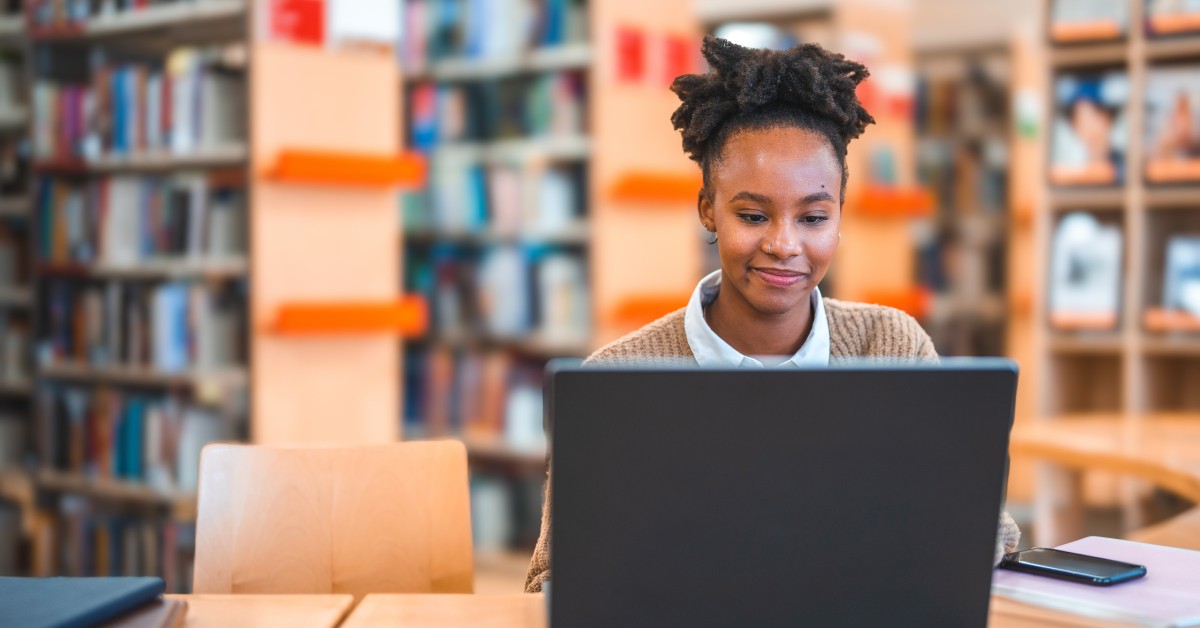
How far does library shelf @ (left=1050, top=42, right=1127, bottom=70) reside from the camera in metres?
3.47

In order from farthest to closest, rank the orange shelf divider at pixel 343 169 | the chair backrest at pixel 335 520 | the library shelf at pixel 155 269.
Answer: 1. the library shelf at pixel 155 269
2. the orange shelf divider at pixel 343 169
3. the chair backrest at pixel 335 520

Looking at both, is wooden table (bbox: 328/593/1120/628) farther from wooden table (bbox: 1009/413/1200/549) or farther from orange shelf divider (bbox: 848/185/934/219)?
orange shelf divider (bbox: 848/185/934/219)

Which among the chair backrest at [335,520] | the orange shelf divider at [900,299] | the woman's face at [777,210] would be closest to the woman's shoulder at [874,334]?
the woman's face at [777,210]

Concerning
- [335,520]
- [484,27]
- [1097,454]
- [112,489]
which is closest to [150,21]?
[484,27]

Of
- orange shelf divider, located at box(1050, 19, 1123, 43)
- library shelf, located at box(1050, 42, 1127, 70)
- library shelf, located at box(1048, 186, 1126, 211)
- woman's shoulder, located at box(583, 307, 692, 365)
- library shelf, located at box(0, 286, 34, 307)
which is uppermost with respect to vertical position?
orange shelf divider, located at box(1050, 19, 1123, 43)

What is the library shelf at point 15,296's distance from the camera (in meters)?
4.10

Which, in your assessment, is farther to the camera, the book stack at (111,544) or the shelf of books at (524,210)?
the shelf of books at (524,210)

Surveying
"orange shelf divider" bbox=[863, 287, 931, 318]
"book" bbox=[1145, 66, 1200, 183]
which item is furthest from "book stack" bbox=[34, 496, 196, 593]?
"book" bbox=[1145, 66, 1200, 183]

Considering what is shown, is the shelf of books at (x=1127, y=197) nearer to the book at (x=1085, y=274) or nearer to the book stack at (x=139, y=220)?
the book at (x=1085, y=274)

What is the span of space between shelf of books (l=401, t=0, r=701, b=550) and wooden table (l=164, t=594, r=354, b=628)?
8.35 ft

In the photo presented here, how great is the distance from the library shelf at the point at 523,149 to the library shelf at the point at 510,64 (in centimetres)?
23

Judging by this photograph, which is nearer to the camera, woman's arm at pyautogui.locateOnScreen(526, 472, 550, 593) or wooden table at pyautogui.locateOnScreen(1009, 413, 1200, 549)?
woman's arm at pyautogui.locateOnScreen(526, 472, 550, 593)

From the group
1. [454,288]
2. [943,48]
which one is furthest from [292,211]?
[943,48]

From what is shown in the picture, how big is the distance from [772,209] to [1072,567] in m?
0.49
